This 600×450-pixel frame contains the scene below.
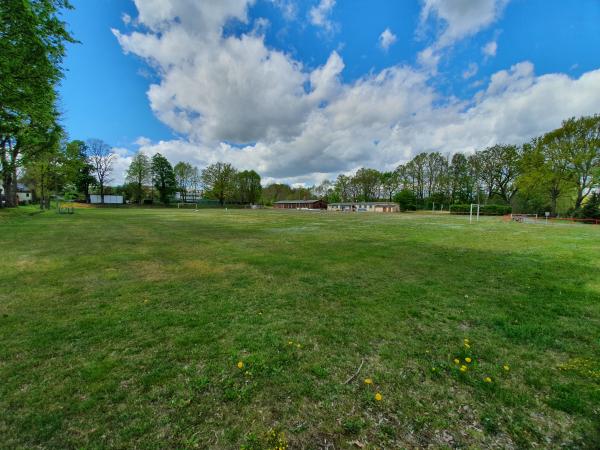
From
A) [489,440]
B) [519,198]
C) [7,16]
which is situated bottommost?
[489,440]

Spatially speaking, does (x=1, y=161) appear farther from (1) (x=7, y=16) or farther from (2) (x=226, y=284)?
(2) (x=226, y=284)

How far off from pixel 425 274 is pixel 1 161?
3570 cm

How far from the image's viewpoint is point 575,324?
4320 millimetres

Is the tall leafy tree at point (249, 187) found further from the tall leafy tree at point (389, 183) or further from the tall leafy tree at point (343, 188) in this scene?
the tall leafy tree at point (389, 183)

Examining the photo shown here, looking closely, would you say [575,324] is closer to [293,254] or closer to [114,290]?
[293,254]

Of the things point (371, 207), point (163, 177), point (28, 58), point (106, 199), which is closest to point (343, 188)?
point (371, 207)

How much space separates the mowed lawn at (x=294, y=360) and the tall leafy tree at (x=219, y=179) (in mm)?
82574

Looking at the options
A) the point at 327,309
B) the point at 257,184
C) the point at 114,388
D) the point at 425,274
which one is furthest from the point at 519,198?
the point at 257,184

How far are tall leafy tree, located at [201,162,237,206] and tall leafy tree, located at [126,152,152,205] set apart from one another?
659 inches

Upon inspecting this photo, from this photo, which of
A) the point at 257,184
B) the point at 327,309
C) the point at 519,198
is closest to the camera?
the point at 327,309

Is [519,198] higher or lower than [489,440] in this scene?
higher

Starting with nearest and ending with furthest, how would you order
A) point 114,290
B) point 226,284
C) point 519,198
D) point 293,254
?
point 114,290 < point 226,284 < point 293,254 < point 519,198

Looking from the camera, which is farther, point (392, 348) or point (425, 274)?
point (425, 274)

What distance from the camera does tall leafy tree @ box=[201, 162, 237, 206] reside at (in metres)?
85.6
